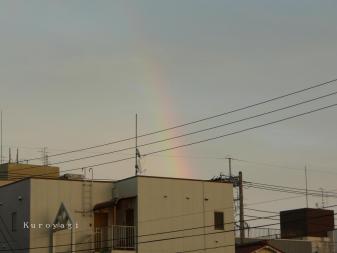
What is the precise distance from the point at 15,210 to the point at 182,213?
1034 centimetres

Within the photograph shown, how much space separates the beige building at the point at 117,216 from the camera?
1662 inches

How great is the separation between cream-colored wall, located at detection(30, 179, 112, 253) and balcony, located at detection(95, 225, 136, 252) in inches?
23.4

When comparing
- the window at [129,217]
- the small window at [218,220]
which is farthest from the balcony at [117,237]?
the small window at [218,220]

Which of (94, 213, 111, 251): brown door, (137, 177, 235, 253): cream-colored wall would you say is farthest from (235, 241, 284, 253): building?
(94, 213, 111, 251): brown door

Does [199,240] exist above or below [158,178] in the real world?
below

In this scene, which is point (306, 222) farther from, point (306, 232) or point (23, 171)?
point (23, 171)

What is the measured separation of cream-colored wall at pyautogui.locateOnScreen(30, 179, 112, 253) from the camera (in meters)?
42.1

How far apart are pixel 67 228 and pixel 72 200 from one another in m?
2.50

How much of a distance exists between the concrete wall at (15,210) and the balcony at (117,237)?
4.30 meters

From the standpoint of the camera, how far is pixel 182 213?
148 ft

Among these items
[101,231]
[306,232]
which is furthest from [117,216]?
[306,232]

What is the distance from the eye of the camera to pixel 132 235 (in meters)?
43.2

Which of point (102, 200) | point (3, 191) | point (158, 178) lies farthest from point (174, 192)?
point (3, 191)

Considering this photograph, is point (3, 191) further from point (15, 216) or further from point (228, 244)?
point (228, 244)
